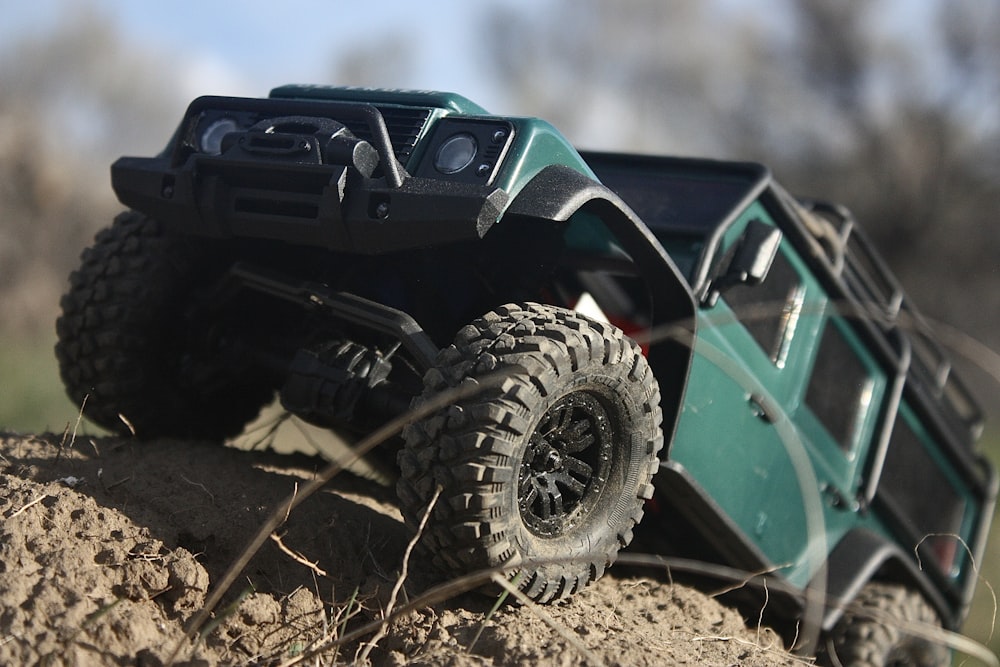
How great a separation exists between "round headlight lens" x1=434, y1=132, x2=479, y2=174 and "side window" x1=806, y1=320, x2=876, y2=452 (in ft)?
6.28

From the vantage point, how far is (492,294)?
3.92 metres

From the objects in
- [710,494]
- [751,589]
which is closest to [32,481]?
[710,494]

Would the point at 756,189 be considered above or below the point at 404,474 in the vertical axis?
above

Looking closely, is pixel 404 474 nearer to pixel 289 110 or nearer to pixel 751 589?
pixel 289 110

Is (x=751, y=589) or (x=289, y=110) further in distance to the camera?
(x=751, y=589)

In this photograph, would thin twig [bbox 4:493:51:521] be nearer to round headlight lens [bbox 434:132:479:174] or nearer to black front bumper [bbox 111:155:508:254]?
black front bumper [bbox 111:155:508:254]

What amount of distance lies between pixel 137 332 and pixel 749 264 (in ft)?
7.07

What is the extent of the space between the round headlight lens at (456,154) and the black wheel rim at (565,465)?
74 centimetres

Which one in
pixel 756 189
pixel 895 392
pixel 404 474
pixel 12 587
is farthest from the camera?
pixel 895 392

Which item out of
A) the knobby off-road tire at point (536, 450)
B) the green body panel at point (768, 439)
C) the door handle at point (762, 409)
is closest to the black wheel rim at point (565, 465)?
the knobby off-road tire at point (536, 450)

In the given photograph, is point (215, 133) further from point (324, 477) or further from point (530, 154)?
point (324, 477)

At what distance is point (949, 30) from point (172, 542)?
2485cm

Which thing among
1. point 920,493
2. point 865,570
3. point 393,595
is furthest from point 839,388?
point 393,595

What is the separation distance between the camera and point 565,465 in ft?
11.3
